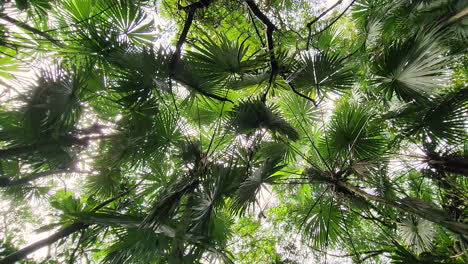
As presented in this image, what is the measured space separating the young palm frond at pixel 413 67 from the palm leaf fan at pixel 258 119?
2.47 ft

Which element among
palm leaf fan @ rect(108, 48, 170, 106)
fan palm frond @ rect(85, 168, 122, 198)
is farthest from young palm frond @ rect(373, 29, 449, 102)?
fan palm frond @ rect(85, 168, 122, 198)

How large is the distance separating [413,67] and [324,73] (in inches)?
22.4

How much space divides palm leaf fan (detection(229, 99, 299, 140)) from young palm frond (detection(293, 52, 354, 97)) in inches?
15.5

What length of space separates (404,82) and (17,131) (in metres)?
2.93

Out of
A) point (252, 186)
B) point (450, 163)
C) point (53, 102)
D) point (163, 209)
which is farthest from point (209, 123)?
point (450, 163)

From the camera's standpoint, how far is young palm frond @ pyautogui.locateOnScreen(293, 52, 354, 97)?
181 cm

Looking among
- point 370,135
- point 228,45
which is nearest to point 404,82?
point 370,135

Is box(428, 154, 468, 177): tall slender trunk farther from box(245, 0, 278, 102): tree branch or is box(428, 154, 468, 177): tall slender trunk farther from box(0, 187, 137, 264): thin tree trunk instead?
box(0, 187, 137, 264): thin tree trunk

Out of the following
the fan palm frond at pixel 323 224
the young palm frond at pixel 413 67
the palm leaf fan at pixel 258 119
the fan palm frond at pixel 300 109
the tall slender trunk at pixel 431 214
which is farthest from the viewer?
the fan palm frond at pixel 300 109

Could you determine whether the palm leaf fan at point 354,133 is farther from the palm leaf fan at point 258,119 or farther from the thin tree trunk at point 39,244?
the thin tree trunk at point 39,244

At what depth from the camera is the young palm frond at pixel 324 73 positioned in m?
1.81

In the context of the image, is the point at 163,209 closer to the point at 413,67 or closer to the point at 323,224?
the point at 323,224

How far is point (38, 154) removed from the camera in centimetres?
196

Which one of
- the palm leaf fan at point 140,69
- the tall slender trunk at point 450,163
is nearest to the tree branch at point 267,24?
the palm leaf fan at point 140,69
